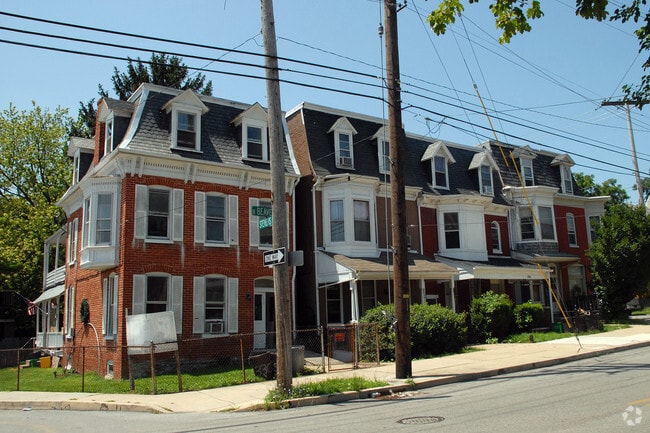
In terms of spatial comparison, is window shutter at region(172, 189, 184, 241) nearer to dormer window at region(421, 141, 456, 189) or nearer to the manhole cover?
the manhole cover

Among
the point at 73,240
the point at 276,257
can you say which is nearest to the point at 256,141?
the point at 73,240

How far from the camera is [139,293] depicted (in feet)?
61.4

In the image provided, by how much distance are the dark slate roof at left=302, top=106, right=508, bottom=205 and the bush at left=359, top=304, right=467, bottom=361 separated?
6.49m

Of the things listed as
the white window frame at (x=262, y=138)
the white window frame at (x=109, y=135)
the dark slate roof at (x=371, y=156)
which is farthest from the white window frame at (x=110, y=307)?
the dark slate roof at (x=371, y=156)

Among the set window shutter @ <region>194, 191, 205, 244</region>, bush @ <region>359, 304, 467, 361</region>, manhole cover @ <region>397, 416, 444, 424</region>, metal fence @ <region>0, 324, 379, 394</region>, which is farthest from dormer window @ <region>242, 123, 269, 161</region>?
manhole cover @ <region>397, 416, 444, 424</region>

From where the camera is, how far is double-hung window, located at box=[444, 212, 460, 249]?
26.8m

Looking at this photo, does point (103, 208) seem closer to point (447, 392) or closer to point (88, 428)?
point (88, 428)

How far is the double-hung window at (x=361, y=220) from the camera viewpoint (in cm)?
2345

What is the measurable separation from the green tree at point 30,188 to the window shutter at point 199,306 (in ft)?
66.4

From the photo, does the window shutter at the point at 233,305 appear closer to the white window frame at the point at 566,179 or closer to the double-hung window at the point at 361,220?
the double-hung window at the point at 361,220

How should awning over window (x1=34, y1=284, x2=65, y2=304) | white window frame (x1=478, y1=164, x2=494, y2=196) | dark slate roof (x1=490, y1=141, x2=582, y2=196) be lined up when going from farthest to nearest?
dark slate roof (x1=490, y1=141, x2=582, y2=196)
white window frame (x1=478, y1=164, x2=494, y2=196)
awning over window (x1=34, y1=284, x2=65, y2=304)

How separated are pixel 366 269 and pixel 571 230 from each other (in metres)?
17.9

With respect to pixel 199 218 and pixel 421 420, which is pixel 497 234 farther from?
pixel 421 420

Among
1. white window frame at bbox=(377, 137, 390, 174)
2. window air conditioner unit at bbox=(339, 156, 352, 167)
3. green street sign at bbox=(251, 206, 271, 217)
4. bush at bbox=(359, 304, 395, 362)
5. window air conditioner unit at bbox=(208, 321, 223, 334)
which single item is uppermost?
white window frame at bbox=(377, 137, 390, 174)
